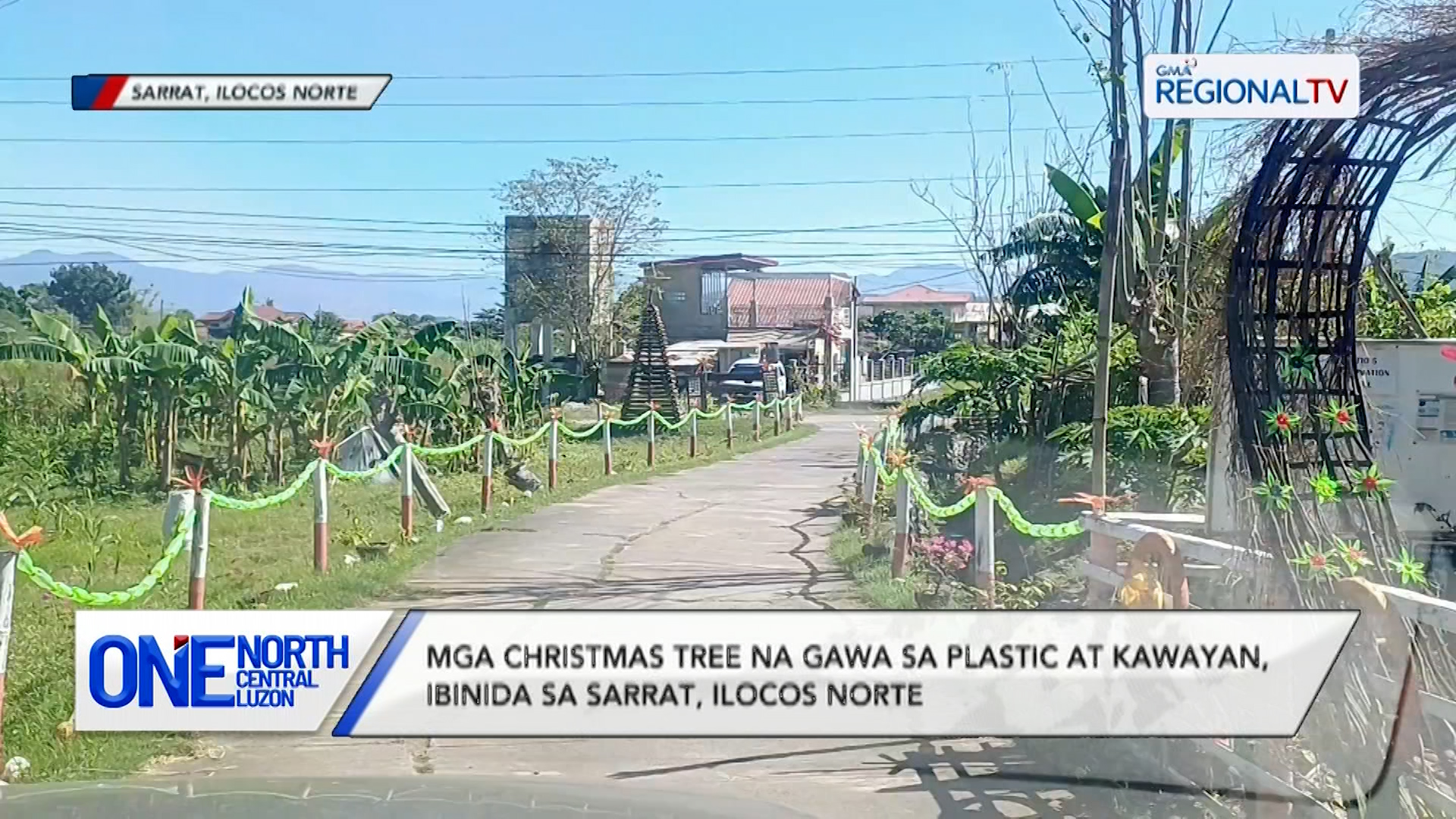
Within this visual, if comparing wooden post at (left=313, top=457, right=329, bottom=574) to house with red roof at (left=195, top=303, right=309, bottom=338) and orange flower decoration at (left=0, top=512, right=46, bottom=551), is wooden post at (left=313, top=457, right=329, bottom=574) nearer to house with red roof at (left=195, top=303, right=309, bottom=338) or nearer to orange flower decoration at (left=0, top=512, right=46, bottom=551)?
house with red roof at (left=195, top=303, right=309, bottom=338)

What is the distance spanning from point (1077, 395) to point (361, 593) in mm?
3490

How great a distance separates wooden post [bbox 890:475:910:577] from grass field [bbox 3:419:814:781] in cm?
221

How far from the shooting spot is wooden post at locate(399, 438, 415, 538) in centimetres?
716

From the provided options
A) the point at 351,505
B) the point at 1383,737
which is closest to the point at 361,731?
the point at 1383,737

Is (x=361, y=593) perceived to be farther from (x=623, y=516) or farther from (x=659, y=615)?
(x=623, y=516)

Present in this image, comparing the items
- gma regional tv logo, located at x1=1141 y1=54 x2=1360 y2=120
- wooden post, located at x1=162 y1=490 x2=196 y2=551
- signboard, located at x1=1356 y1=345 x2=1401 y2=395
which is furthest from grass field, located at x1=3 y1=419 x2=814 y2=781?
signboard, located at x1=1356 y1=345 x2=1401 y2=395

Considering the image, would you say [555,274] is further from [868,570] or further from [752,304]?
[868,570]

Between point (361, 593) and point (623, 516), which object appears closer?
point (361, 593)

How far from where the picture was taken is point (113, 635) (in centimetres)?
339

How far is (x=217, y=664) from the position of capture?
3357mm

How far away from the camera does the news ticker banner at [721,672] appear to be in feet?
10.8

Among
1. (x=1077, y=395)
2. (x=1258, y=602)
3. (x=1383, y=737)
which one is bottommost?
(x=1383, y=737)

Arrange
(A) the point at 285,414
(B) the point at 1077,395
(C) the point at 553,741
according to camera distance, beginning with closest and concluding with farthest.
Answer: (C) the point at 553,741
(B) the point at 1077,395
(A) the point at 285,414

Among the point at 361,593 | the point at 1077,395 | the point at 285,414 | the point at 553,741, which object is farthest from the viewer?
the point at 285,414
